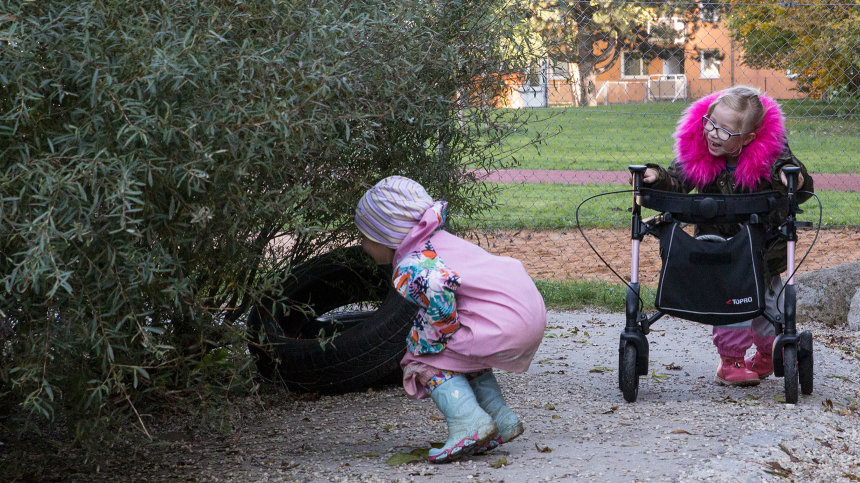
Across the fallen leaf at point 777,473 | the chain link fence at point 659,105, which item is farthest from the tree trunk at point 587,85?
the fallen leaf at point 777,473

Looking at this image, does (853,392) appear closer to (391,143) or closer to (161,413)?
(391,143)

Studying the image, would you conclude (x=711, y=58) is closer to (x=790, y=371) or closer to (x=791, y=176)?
(x=791, y=176)

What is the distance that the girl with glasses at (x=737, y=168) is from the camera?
15.3 feet

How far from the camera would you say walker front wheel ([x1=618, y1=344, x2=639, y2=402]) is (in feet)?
14.7

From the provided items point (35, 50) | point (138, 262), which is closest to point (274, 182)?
point (138, 262)

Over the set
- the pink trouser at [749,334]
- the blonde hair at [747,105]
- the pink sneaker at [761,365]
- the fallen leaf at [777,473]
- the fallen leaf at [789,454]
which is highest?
the blonde hair at [747,105]

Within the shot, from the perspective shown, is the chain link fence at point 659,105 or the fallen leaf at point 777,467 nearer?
the fallen leaf at point 777,467

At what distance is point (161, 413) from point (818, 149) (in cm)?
1236

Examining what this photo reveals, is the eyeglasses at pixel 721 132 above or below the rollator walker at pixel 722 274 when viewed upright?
above

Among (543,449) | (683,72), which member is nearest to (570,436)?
(543,449)

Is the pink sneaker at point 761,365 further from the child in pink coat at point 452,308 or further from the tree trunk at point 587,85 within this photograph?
the tree trunk at point 587,85

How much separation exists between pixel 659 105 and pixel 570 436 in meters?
11.1

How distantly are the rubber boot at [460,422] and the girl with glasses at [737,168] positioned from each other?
1634 mm

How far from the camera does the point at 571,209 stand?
37.4 ft
